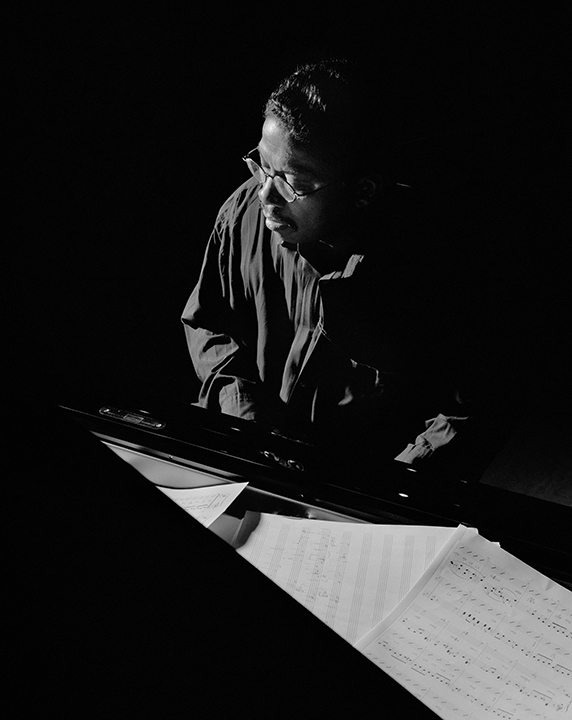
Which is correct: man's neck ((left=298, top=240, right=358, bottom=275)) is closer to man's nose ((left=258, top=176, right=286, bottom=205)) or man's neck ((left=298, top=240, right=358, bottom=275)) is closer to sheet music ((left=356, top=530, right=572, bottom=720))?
man's nose ((left=258, top=176, right=286, bottom=205))

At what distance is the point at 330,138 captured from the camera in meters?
1.40

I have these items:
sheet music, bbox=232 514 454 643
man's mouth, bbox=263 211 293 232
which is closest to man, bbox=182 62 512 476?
man's mouth, bbox=263 211 293 232

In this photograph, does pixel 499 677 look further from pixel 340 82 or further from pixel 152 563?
pixel 340 82

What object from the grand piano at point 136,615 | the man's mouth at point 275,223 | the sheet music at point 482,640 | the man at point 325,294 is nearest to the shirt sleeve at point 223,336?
the man at point 325,294

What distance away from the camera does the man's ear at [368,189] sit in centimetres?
135

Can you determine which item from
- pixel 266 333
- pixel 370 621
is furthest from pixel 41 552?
pixel 266 333

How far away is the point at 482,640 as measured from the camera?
3.81 ft

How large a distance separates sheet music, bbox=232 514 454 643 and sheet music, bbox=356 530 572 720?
3cm

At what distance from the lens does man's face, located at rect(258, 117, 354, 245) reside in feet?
4.74

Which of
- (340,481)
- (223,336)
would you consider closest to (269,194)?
(223,336)

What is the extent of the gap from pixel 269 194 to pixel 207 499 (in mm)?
632

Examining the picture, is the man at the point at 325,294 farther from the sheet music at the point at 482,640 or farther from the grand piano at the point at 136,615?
the grand piano at the point at 136,615

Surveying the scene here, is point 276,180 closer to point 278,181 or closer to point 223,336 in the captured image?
point 278,181

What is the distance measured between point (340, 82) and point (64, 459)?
38.2 inches
